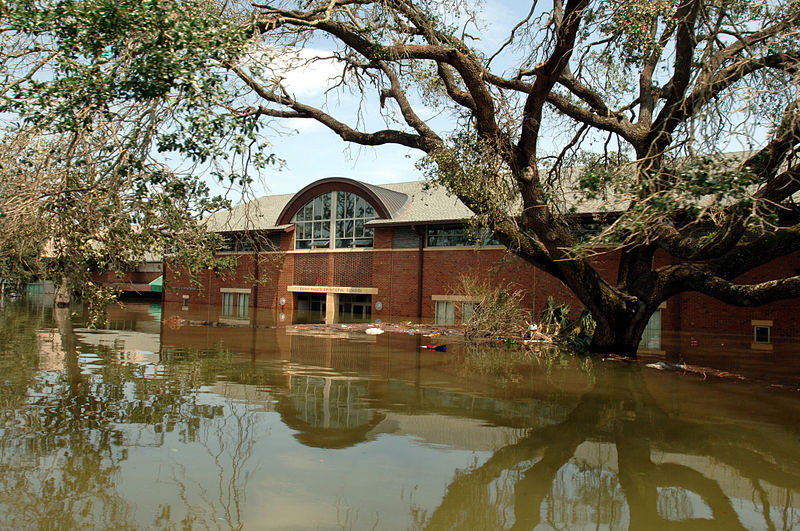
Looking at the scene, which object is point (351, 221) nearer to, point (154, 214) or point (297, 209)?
point (297, 209)

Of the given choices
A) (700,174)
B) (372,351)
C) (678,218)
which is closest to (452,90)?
(678,218)

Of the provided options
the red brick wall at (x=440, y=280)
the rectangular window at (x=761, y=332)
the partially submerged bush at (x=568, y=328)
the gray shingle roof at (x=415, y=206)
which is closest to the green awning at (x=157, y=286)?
the red brick wall at (x=440, y=280)

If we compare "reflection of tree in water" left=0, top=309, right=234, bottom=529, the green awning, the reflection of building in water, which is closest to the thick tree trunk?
"reflection of tree in water" left=0, top=309, right=234, bottom=529

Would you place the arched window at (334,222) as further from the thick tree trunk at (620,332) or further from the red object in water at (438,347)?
the thick tree trunk at (620,332)

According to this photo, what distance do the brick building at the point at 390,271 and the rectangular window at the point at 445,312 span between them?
0.14 ft

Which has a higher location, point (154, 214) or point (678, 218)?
point (678, 218)

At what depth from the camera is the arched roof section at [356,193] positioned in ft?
Answer: 95.0

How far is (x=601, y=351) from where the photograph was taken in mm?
14078

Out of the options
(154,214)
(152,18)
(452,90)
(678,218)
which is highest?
(452,90)

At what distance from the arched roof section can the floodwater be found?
17897mm

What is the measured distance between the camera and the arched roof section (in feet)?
95.0

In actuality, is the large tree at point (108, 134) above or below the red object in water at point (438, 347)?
above

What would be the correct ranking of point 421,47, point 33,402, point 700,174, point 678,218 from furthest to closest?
point 678,218
point 421,47
point 33,402
point 700,174

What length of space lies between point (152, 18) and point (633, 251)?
1069 centimetres
